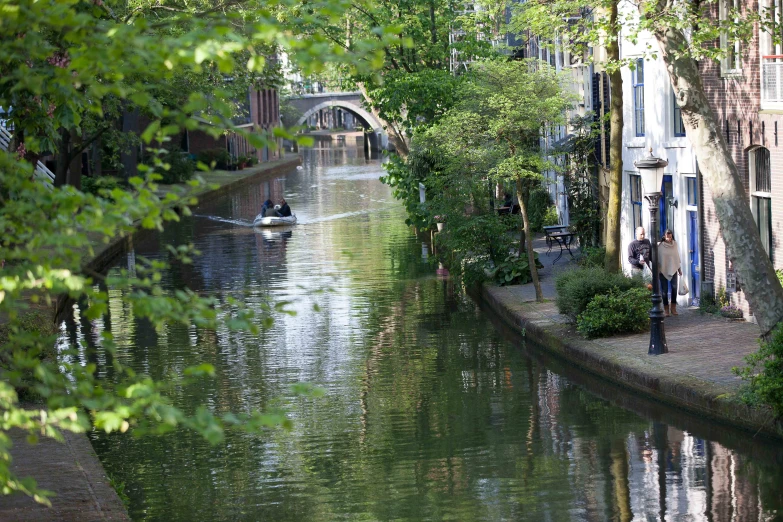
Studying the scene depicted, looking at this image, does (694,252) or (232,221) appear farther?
(232,221)

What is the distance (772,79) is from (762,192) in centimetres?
182

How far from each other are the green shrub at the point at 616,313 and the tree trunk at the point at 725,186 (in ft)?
12.3

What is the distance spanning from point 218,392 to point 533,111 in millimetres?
8438

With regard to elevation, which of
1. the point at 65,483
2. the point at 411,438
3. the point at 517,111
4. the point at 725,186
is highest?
the point at 517,111

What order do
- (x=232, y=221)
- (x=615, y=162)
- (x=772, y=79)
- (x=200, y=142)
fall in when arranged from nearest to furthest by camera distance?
(x=772, y=79) → (x=615, y=162) → (x=232, y=221) → (x=200, y=142)

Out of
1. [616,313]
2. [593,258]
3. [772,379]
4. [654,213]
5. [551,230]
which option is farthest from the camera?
[551,230]

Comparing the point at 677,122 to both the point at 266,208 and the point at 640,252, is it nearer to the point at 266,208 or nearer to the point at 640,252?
the point at 640,252

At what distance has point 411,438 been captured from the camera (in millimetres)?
13500

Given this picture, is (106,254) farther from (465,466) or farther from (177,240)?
(465,466)

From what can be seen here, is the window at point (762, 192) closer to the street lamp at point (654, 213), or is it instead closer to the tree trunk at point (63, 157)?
the street lamp at point (654, 213)

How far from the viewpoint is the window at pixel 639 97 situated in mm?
23547

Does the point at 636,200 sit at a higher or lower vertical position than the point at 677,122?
lower

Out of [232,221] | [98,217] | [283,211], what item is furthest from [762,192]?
[232,221]

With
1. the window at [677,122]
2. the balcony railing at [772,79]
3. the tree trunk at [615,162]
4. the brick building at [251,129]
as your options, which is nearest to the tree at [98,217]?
the balcony railing at [772,79]
